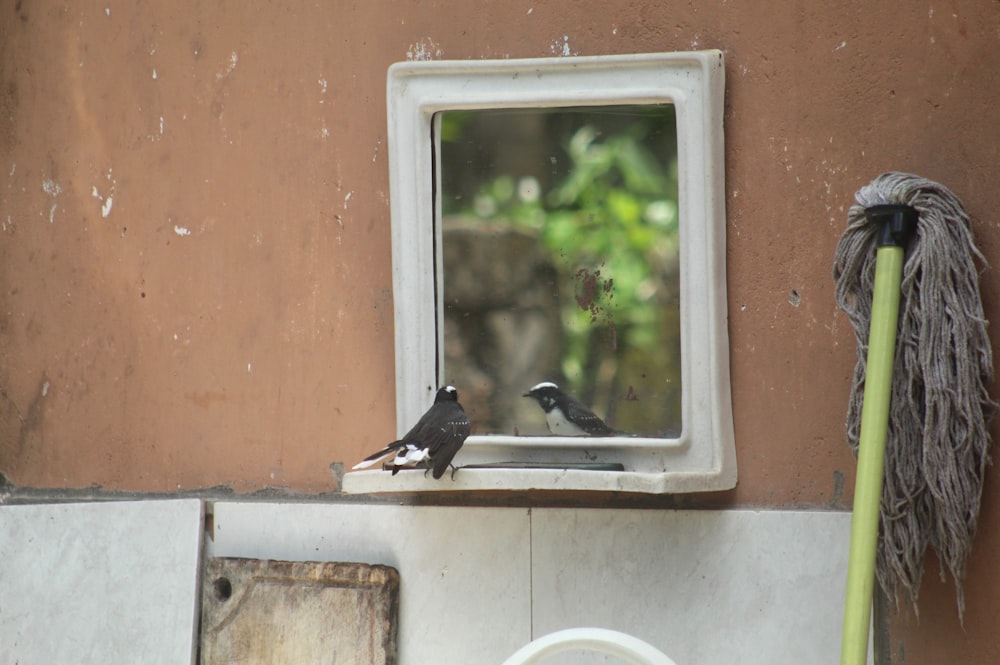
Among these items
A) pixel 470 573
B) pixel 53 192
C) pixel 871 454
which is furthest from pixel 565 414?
pixel 53 192

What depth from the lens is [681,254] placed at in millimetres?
2215

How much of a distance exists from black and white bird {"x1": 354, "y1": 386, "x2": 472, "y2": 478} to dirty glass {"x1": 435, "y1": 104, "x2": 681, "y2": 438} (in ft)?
0.59

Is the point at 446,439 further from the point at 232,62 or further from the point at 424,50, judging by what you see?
the point at 232,62

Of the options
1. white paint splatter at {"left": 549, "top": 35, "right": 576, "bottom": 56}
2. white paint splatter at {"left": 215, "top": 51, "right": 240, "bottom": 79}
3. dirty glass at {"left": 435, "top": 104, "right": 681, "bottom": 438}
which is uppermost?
white paint splatter at {"left": 215, "top": 51, "right": 240, "bottom": 79}

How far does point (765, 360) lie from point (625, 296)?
0.93 feet

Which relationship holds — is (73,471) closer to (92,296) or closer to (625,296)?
(92,296)

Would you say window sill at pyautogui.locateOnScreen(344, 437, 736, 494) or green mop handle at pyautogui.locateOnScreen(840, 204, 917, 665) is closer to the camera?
green mop handle at pyautogui.locateOnScreen(840, 204, 917, 665)

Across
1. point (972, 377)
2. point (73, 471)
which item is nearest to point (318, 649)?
point (73, 471)

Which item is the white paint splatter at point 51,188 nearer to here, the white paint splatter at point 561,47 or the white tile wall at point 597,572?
the white tile wall at point 597,572

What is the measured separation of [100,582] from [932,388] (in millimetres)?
1637

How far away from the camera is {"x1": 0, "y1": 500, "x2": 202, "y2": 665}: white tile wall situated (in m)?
2.47

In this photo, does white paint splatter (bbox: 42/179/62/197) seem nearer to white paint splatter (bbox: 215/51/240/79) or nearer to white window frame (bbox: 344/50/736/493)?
white paint splatter (bbox: 215/51/240/79)

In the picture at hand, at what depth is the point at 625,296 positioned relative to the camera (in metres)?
2.31

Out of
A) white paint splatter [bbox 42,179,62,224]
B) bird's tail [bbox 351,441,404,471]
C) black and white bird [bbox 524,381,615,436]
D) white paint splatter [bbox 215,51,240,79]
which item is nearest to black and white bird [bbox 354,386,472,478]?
bird's tail [bbox 351,441,404,471]
